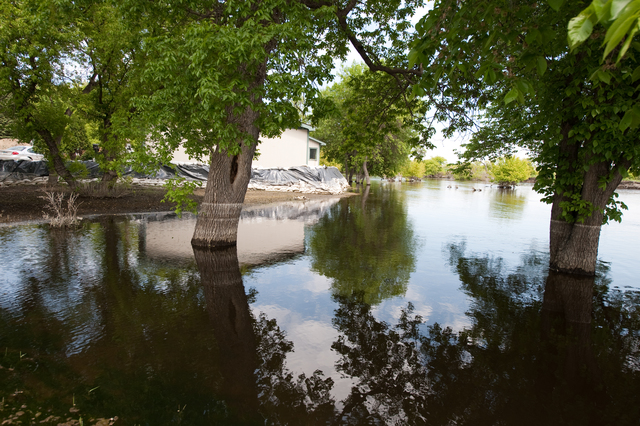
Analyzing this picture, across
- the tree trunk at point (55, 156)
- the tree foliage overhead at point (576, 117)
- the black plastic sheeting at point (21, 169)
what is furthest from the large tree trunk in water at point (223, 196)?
the black plastic sheeting at point (21, 169)

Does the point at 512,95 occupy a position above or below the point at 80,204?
above

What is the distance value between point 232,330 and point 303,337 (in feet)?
3.05

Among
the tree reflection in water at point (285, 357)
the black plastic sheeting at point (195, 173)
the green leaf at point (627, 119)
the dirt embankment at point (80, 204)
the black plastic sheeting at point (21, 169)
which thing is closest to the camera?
the green leaf at point (627, 119)

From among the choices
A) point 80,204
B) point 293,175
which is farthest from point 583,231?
point 293,175

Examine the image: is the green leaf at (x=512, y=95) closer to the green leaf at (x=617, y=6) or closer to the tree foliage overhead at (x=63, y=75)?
the green leaf at (x=617, y=6)

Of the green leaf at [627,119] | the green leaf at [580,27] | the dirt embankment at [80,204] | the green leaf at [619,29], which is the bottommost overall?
the dirt embankment at [80,204]

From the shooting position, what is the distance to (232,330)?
15.2 feet

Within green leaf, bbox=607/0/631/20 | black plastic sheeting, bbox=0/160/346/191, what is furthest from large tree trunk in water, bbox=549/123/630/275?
black plastic sheeting, bbox=0/160/346/191

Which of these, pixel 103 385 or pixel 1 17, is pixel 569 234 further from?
pixel 1 17

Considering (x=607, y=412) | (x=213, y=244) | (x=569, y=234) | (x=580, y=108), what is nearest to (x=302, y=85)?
(x=213, y=244)

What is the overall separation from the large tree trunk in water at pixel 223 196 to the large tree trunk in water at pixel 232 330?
82 centimetres

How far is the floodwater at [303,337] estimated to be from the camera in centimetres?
325

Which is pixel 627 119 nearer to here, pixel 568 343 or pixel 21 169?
pixel 568 343

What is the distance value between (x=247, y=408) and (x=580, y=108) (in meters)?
7.31
